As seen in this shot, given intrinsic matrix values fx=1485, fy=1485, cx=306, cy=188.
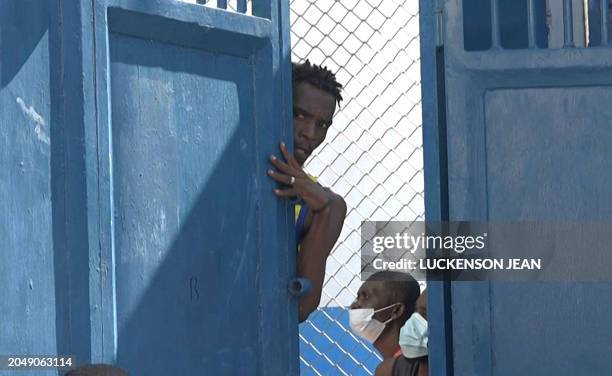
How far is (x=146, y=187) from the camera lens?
4160mm

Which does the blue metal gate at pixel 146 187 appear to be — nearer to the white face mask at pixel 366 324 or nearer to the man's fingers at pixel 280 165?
the man's fingers at pixel 280 165

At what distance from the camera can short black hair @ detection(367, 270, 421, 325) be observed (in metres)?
6.25

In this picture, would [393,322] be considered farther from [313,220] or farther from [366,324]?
[313,220]

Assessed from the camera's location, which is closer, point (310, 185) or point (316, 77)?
point (310, 185)

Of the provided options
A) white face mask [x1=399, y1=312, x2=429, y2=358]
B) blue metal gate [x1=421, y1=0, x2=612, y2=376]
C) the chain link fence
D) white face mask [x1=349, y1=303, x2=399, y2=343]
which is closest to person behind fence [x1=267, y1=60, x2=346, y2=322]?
blue metal gate [x1=421, y1=0, x2=612, y2=376]

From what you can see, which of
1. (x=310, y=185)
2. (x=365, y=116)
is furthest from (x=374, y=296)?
(x=310, y=185)

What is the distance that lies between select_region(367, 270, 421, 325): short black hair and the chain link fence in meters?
0.55

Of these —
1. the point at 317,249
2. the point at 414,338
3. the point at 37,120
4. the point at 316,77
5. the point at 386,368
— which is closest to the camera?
the point at 37,120

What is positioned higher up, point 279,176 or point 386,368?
point 279,176

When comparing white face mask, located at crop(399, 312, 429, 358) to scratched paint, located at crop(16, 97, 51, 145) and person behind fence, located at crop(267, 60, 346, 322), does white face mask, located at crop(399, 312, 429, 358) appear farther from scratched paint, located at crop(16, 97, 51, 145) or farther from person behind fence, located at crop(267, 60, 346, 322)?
scratched paint, located at crop(16, 97, 51, 145)

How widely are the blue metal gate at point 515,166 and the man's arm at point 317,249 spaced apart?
0.39 metres

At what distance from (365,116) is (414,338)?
58.2 inches

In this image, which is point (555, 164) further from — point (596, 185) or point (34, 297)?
point (34, 297)

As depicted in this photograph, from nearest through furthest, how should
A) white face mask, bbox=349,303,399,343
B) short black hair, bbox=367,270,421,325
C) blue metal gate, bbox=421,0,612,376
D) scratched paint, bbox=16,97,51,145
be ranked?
scratched paint, bbox=16,97,51,145 → blue metal gate, bbox=421,0,612,376 → white face mask, bbox=349,303,399,343 → short black hair, bbox=367,270,421,325
